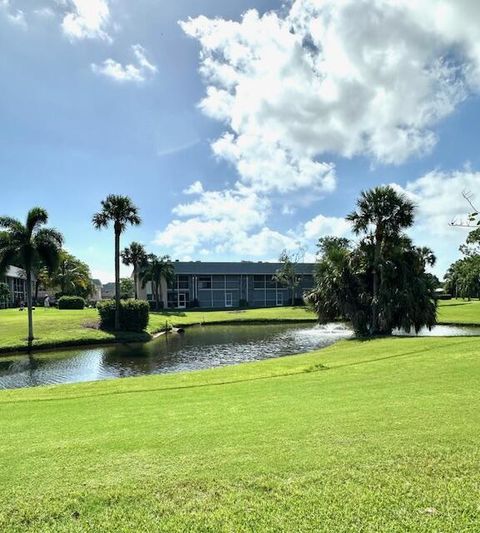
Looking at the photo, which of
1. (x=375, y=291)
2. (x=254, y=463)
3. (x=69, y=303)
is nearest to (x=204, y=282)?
(x=69, y=303)

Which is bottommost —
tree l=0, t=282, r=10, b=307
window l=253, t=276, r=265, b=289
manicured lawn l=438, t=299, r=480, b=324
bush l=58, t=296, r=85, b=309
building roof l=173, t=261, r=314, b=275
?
manicured lawn l=438, t=299, r=480, b=324

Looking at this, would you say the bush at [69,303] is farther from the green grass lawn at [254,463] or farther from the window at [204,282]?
the green grass lawn at [254,463]

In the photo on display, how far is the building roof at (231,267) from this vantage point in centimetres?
7688

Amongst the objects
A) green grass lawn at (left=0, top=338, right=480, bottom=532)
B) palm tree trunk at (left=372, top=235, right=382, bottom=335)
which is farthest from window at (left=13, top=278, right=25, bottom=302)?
green grass lawn at (left=0, top=338, right=480, bottom=532)

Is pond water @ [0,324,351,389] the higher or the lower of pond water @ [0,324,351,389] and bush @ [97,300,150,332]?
the lower

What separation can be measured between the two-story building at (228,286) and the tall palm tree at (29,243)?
145ft

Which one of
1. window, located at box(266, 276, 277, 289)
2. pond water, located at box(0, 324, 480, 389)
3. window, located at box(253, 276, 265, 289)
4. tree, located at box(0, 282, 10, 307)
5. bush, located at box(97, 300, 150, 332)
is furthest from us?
window, located at box(266, 276, 277, 289)

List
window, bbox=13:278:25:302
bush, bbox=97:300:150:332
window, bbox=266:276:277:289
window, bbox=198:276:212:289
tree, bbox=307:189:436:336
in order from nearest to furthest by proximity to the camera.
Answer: tree, bbox=307:189:436:336 → bush, bbox=97:300:150:332 → window, bbox=13:278:25:302 → window, bbox=198:276:212:289 → window, bbox=266:276:277:289

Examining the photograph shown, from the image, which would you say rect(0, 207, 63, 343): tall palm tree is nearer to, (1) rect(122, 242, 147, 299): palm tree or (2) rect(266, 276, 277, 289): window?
(1) rect(122, 242, 147, 299): palm tree

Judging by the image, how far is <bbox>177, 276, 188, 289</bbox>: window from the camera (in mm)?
77125

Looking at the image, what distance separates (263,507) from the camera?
3943mm

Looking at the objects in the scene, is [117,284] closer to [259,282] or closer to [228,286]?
[228,286]

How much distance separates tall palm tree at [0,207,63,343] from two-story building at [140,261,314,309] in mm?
44224

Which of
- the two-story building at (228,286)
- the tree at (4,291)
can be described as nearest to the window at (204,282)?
the two-story building at (228,286)
